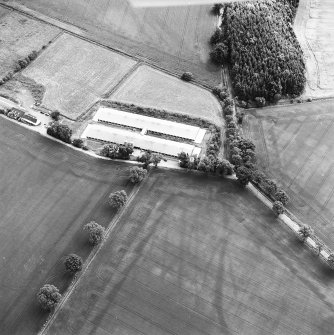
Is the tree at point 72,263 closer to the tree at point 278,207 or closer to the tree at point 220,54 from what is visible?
the tree at point 278,207

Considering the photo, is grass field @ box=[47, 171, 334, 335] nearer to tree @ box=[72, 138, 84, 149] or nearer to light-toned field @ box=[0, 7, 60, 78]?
tree @ box=[72, 138, 84, 149]

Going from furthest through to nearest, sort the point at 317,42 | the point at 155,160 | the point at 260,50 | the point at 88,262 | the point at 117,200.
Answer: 1. the point at 317,42
2. the point at 260,50
3. the point at 155,160
4. the point at 117,200
5. the point at 88,262

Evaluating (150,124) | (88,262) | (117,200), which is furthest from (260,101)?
(88,262)

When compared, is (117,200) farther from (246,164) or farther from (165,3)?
(165,3)

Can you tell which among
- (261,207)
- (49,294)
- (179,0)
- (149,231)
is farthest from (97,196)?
(179,0)

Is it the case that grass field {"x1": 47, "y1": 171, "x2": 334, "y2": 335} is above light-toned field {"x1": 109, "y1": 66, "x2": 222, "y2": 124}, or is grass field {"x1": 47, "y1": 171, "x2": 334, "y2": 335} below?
below

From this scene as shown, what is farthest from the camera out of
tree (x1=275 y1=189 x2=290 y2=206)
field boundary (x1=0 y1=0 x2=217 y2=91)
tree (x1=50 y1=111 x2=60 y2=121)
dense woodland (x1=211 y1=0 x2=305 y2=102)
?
field boundary (x1=0 y1=0 x2=217 y2=91)

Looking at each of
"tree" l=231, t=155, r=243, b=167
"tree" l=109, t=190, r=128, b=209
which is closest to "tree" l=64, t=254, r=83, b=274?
"tree" l=109, t=190, r=128, b=209

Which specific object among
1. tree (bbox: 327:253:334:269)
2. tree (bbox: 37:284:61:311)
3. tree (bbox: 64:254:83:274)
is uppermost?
tree (bbox: 327:253:334:269)

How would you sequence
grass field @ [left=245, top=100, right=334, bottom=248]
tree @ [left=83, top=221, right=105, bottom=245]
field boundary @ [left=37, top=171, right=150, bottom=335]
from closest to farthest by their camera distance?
1. field boundary @ [left=37, top=171, right=150, bottom=335]
2. tree @ [left=83, top=221, right=105, bottom=245]
3. grass field @ [left=245, top=100, right=334, bottom=248]
